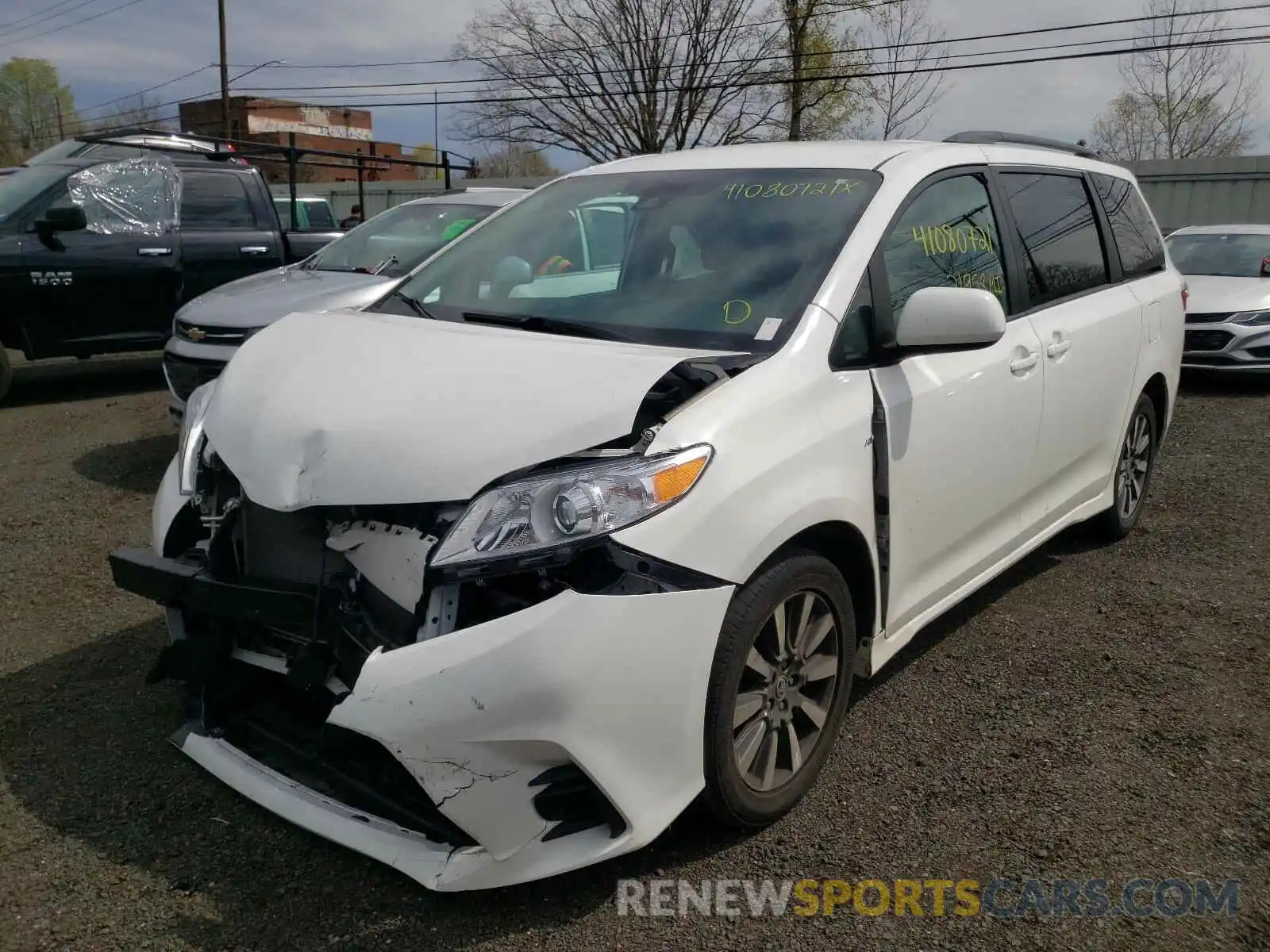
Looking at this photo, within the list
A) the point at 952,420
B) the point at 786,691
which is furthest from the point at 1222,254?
the point at 786,691

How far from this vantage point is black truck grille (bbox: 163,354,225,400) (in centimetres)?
607

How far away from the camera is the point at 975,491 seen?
3537mm

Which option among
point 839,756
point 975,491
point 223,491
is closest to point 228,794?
point 223,491

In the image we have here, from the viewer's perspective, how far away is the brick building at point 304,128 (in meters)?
48.5

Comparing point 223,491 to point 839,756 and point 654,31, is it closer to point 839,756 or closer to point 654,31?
point 839,756

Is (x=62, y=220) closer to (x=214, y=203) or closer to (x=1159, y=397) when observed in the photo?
(x=214, y=203)

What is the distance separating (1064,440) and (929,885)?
218cm

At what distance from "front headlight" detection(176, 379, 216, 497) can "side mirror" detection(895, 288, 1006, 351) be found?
6.82 feet

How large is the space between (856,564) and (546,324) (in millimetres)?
1179

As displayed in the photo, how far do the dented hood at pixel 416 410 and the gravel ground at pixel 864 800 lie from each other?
0.99m

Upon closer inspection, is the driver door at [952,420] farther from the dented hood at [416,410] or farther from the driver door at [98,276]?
the driver door at [98,276]

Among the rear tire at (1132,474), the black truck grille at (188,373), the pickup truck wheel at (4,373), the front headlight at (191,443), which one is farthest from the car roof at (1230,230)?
the pickup truck wheel at (4,373)

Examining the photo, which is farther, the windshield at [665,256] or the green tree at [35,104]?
the green tree at [35,104]

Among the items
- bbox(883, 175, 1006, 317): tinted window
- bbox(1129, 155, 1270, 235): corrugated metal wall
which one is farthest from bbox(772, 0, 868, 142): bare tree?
bbox(883, 175, 1006, 317): tinted window
